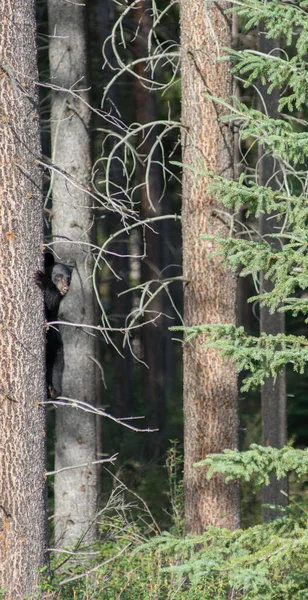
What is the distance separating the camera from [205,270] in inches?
312

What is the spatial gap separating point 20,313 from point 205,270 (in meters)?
2.66

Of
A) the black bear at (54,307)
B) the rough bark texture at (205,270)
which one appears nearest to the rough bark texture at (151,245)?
the rough bark texture at (205,270)

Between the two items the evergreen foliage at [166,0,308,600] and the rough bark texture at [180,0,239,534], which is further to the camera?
the rough bark texture at [180,0,239,534]

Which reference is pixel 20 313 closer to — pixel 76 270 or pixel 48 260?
pixel 48 260

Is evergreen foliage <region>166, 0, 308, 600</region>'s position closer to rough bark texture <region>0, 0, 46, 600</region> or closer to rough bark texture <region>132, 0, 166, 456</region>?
rough bark texture <region>0, 0, 46, 600</region>

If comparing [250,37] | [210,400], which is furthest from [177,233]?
[210,400]

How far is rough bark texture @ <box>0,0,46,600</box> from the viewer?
18.8ft

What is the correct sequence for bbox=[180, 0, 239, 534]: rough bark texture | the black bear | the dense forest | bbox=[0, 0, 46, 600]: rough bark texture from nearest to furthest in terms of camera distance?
the dense forest
bbox=[0, 0, 46, 600]: rough bark texture
the black bear
bbox=[180, 0, 239, 534]: rough bark texture

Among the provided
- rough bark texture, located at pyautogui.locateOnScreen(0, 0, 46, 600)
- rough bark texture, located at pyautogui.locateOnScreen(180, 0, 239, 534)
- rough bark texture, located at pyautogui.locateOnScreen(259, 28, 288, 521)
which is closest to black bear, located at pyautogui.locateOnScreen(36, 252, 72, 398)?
rough bark texture, located at pyautogui.locateOnScreen(180, 0, 239, 534)

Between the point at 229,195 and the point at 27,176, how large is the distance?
5.27 feet

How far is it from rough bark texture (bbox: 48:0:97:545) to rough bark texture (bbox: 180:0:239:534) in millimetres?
2185

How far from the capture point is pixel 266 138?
4996 mm

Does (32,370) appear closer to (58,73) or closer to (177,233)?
(58,73)

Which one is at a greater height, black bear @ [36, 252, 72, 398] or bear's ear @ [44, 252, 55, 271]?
bear's ear @ [44, 252, 55, 271]
